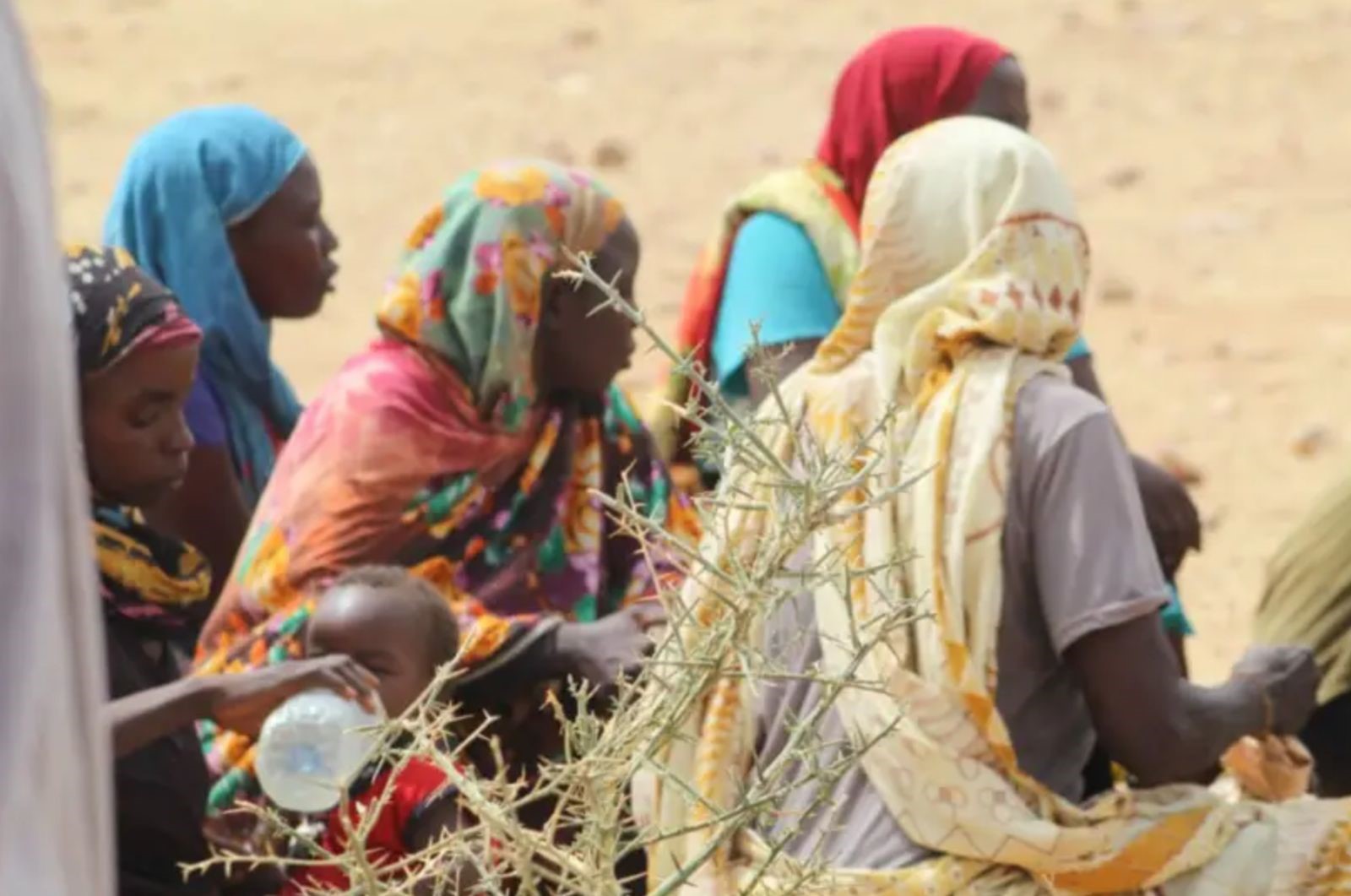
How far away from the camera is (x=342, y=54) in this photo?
1700 centimetres

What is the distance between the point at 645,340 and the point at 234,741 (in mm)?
4429

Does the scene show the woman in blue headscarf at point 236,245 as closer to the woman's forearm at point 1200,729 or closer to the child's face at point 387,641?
the child's face at point 387,641

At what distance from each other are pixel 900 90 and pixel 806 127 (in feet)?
30.3

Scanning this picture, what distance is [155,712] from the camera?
402 centimetres

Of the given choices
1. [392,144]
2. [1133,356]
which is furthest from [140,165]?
[392,144]

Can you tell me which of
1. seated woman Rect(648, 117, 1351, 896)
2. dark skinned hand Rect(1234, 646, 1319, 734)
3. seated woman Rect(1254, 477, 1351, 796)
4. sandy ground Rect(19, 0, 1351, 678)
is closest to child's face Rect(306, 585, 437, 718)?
seated woman Rect(648, 117, 1351, 896)

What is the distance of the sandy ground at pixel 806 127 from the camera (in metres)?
11.3

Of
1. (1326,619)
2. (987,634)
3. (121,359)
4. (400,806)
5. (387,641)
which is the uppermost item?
(121,359)

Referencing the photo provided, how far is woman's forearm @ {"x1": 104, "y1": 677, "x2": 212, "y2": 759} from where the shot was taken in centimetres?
399

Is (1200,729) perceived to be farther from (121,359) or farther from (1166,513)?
(121,359)

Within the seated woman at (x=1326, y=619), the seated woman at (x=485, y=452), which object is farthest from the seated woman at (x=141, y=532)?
the seated woman at (x=1326, y=619)

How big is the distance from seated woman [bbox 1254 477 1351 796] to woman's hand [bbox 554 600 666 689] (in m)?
1.15

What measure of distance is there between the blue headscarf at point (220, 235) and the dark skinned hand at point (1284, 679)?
1992 mm

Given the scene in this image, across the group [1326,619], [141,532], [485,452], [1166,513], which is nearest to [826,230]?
[1166,513]
